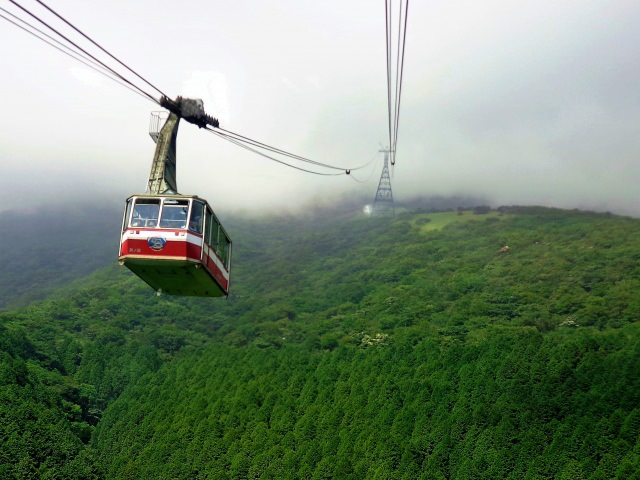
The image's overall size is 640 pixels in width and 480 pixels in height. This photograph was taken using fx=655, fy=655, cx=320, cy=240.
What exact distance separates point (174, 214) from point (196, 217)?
658mm

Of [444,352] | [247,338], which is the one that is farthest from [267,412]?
[247,338]

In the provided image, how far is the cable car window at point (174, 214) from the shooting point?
19484 millimetres

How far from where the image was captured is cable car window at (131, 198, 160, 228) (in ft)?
64.7

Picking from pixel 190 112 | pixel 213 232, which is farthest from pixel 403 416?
pixel 190 112

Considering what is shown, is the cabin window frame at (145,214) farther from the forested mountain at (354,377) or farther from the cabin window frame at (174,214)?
the forested mountain at (354,377)

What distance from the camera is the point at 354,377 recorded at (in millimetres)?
74000

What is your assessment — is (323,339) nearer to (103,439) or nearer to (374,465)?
(103,439)

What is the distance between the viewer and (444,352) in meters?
75.1

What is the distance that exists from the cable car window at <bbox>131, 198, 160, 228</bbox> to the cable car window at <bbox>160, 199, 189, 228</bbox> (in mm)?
250

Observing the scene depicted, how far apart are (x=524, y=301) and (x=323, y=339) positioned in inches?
1328

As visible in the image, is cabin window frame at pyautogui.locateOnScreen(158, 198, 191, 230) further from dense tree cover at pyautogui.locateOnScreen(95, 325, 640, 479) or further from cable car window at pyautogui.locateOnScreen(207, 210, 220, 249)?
dense tree cover at pyautogui.locateOnScreen(95, 325, 640, 479)

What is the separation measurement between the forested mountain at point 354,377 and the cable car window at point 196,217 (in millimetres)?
42207

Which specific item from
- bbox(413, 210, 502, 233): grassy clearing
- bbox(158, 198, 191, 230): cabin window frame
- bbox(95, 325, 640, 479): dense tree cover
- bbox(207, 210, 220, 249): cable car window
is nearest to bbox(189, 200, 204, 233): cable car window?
bbox(158, 198, 191, 230): cabin window frame

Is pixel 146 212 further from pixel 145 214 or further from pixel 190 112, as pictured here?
pixel 190 112
